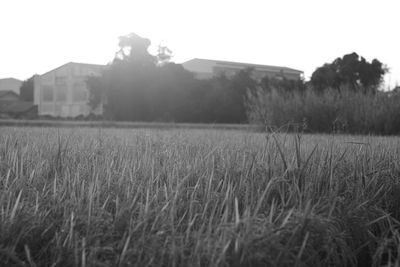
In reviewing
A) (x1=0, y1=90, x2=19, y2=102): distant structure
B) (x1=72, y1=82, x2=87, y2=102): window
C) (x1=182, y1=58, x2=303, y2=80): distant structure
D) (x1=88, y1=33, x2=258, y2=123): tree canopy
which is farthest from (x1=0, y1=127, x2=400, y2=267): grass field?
(x1=0, y1=90, x2=19, y2=102): distant structure

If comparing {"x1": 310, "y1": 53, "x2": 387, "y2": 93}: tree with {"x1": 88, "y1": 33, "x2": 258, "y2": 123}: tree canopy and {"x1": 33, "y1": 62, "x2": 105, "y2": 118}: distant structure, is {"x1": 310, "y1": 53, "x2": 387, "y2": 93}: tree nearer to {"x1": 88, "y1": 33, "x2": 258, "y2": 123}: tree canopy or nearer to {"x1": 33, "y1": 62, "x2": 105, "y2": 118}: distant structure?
{"x1": 88, "y1": 33, "x2": 258, "y2": 123}: tree canopy

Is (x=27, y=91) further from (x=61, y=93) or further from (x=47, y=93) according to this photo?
(x=61, y=93)

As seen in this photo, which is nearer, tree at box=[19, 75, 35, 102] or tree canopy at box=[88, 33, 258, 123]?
tree canopy at box=[88, 33, 258, 123]

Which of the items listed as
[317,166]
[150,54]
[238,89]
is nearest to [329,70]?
[238,89]

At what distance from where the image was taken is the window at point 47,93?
3244 cm

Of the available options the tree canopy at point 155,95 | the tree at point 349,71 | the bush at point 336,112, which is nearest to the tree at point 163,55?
the tree canopy at point 155,95

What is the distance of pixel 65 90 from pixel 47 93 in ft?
6.92

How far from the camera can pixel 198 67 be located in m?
37.6

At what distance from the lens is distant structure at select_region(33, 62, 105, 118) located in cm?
3030

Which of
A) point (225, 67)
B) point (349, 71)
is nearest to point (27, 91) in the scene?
point (225, 67)

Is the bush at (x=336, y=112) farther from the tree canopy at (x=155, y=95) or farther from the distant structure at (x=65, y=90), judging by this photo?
the distant structure at (x=65, y=90)

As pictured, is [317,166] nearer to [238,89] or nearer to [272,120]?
[272,120]

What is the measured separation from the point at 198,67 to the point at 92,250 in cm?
3690

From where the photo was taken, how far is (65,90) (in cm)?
3144
